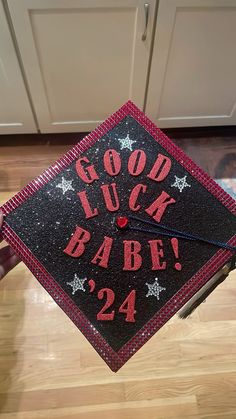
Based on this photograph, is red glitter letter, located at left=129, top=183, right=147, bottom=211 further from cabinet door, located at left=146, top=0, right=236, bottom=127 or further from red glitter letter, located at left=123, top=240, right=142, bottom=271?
cabinet door, located at left=146, top=0, right=236, bottom=127

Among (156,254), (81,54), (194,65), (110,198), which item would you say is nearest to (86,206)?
(110,198)

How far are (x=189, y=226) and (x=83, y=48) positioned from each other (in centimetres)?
80

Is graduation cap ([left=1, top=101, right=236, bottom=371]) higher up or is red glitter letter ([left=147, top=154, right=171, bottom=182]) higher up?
red glitter letter ([left=147, top=154, right=171, bottom=182])

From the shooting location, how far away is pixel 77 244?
616mm

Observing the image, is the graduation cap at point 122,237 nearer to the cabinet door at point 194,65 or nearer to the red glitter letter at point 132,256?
the red glitter letter at point 132,256

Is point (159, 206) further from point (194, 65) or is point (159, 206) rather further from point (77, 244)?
point (194, 65)

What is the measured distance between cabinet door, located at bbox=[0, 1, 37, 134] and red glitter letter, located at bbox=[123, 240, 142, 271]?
0.87 metres

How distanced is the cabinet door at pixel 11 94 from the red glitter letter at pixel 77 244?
0.82 meters

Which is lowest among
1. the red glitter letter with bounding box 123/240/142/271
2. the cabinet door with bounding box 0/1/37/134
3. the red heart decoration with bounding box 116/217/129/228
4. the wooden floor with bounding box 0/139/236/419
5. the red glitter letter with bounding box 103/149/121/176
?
the wooden floor with bounding box 0/139/236/419

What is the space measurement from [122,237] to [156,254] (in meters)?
0.07

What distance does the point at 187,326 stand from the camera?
121 centimetres

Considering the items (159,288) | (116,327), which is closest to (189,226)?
(159,288)

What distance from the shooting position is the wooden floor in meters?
1.09

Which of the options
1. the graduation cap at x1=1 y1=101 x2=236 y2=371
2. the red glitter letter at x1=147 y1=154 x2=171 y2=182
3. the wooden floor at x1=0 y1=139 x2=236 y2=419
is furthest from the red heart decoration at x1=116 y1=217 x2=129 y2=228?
the wooden floor at x1=0 y1=139 x2=236 y2=419
